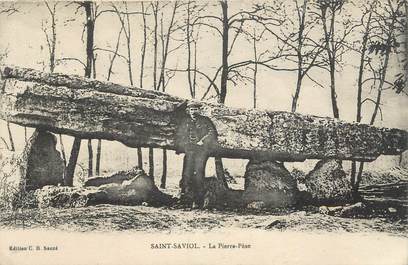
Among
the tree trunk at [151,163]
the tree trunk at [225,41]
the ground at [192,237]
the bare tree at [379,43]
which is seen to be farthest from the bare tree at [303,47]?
the tree trunk at [151,163]

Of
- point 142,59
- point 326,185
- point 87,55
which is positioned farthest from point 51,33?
point 326,185

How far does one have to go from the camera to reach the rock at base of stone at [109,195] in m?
4.98

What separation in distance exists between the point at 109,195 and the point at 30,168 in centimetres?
71

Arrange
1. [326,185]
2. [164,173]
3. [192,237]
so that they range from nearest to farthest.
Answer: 1. [192,237]
2. [164,173]
3. [326,185]

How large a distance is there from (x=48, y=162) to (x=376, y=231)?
2.80 metres

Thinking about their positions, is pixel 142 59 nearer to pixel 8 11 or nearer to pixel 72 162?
pixel 72 162

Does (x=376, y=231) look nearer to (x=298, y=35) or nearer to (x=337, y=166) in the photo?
(x=337, y=166)

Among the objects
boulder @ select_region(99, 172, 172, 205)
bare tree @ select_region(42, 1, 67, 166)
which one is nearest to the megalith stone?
boulder @ select_region(99, 172, 172, 205)

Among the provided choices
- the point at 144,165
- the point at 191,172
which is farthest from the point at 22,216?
the point at 191,172

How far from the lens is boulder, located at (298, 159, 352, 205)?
17.6 feet

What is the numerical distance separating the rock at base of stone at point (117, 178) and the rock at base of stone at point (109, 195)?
1.9 inches

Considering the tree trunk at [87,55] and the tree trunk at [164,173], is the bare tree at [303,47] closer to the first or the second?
the tree trunk at [164,173]

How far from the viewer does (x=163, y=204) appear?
16.9 ft

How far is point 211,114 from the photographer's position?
17.1 feet
